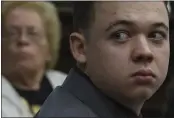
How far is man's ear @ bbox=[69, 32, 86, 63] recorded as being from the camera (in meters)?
0.71

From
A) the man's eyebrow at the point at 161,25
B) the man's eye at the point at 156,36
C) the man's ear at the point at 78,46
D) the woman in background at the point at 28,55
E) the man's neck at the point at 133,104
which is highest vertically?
the man's eyebrow at the point at 161,25

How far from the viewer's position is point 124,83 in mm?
660

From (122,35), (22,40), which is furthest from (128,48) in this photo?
(22,40)

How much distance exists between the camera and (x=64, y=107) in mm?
649

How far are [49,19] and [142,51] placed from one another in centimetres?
67

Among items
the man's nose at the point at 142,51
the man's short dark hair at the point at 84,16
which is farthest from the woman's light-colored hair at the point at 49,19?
the man's nose at the point at 142,51

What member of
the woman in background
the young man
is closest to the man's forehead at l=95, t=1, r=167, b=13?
the young man

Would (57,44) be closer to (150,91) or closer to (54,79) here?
(54,79)

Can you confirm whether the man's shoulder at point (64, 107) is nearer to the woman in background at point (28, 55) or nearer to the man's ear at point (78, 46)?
the man's ear at point (78, 46)

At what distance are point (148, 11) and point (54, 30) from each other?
2.19 feet

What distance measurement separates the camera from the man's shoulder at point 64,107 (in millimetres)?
642

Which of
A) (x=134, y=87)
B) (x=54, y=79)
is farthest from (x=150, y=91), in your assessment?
(x=54, y=79)

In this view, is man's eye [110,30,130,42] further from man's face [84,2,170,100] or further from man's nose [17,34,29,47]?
man's nose [17,34,29,47]

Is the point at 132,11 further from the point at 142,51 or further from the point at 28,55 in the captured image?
the point at 28,55
